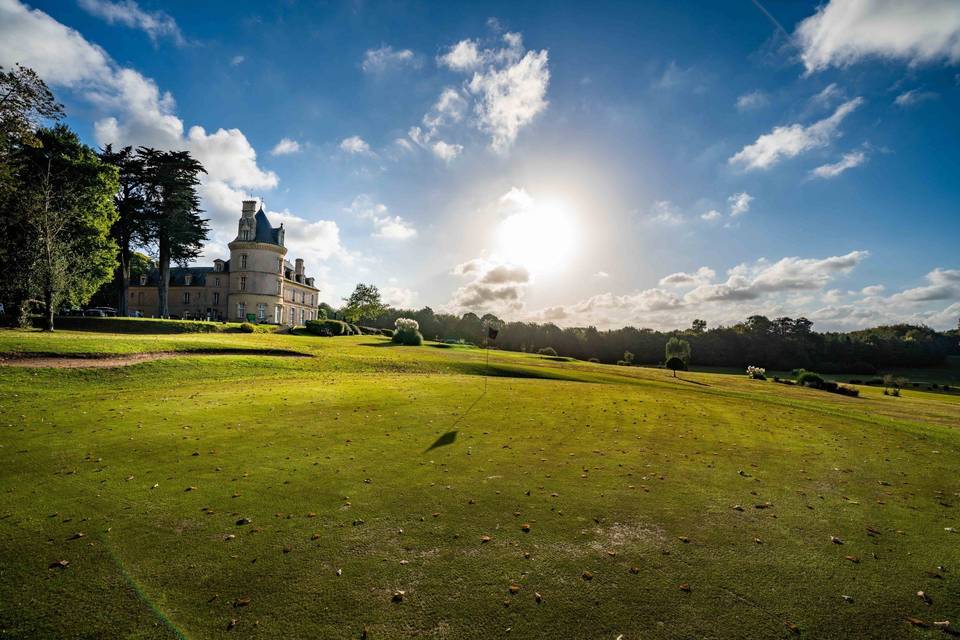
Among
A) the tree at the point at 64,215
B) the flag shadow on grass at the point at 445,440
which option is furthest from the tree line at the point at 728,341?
the flag shadow on grass at the point at 445,440

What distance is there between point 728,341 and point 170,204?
11198 cm

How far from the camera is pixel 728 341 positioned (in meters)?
98.3

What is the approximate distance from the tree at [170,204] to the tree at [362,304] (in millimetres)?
33131

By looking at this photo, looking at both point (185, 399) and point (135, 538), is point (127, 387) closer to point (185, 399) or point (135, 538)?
point (185, 399)

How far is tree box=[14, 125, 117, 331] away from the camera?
3228 centimetres

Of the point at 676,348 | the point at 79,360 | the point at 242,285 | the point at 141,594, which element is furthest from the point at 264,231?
the point at 141,594

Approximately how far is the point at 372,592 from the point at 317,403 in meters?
11.4

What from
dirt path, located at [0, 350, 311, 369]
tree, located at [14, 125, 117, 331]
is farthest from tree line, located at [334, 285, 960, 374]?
dirt path, located at [0, 350, 311, 369]

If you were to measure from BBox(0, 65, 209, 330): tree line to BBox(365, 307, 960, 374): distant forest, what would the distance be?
54606mm

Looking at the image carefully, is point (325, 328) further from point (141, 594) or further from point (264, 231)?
point (141, 594)

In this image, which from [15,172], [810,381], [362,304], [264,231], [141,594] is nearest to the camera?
[141,594]

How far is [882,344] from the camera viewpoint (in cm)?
9256

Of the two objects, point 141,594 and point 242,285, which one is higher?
point 242,285

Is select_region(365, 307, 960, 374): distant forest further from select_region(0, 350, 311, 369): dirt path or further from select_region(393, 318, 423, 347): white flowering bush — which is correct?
select_region(0, 350, 311, 369): dirt path
